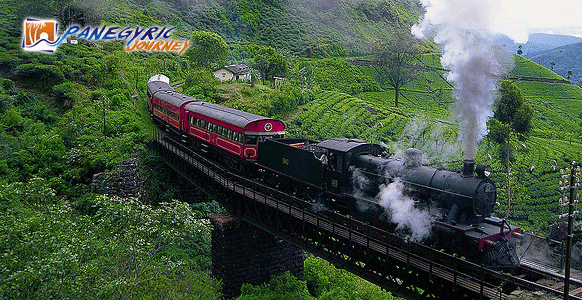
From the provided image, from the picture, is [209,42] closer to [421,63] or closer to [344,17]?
[421,63]

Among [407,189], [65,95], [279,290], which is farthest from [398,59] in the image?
[407,189]

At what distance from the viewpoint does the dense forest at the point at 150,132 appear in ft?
49.2

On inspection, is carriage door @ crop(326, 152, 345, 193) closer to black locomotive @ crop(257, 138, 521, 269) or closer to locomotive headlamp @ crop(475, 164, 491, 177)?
black locomotive @ crop(257, 138, 521, 269)

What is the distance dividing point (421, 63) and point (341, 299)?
175 feet

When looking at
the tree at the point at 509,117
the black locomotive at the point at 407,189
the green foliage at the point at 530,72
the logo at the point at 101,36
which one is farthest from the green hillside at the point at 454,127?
the logo at the point at 101,36

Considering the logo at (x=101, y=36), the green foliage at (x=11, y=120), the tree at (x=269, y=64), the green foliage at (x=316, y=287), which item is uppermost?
the logo at (x=101, y=36)

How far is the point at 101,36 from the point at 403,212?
54.3 m

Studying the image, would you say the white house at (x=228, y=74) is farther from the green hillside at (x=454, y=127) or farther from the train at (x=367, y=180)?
the train at (x=367, y=180)

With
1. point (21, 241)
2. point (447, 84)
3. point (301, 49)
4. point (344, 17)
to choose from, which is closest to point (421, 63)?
point (447, 84)

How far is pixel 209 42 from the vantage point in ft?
191

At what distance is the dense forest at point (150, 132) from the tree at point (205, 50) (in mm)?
662

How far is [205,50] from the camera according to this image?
5797 cm

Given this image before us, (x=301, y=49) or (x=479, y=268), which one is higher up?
(x=301, y=49)

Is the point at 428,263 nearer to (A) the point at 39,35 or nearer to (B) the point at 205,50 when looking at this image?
(B) the point at 205,50
